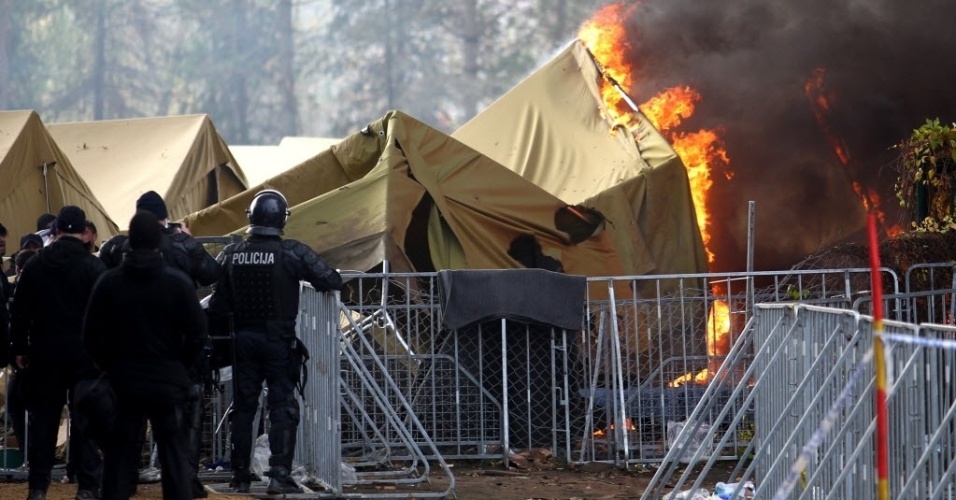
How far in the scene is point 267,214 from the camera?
9.17m

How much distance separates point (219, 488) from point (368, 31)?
38.4m

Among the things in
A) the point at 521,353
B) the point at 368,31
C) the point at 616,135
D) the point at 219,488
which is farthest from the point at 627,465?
the point at 368,31

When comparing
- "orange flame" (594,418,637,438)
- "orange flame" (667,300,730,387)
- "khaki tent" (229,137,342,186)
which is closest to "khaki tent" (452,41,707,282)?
"orange flame" (667,300,730,387)

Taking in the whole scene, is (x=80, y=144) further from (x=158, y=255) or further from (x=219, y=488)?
(x=158, y=255)

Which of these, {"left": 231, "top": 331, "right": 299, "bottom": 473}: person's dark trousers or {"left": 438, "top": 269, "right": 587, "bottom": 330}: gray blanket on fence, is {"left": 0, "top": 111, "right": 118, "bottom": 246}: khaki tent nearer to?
{"left": 438, "top": 269, "right": 587, "bottom": 330}: gray blanket on fence

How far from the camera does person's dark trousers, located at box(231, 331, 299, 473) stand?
8.99m

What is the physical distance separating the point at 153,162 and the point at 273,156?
A: 451 cm

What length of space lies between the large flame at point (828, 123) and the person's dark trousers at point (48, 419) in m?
11.3

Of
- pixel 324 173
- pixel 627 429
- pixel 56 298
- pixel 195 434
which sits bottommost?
pixel 627 429

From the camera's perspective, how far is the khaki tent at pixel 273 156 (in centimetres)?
2120

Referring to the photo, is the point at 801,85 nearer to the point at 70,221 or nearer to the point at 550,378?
the point at 550,378

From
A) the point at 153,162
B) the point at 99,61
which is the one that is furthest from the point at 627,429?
the point at 99,61

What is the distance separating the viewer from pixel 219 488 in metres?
9.34

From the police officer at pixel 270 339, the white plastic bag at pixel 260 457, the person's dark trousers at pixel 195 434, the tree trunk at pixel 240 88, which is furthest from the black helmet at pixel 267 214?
the tree trunk at pixel 240 88
